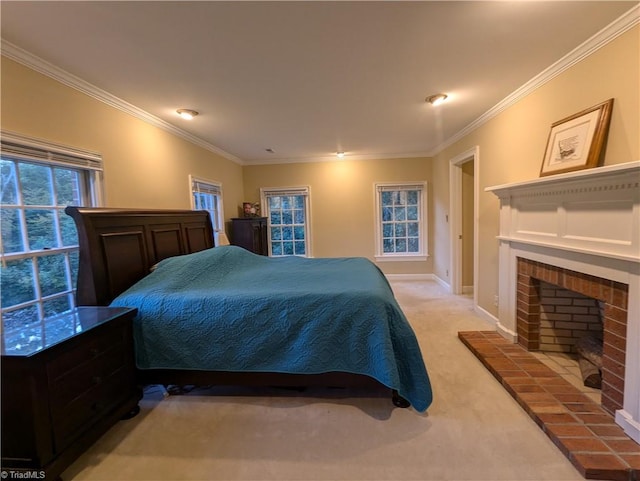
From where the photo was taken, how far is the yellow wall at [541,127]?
5.55ft

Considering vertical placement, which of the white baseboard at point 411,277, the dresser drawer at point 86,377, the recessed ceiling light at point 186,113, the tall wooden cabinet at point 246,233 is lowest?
the white baseboard at point 411,277

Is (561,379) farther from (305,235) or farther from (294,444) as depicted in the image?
(305,235)

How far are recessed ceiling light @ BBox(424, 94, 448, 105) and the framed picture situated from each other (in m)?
0.91

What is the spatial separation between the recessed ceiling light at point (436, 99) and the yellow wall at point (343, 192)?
249 centimetres

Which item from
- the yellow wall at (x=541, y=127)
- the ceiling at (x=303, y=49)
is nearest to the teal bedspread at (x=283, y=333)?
the ceiling at (x=303, y=49)

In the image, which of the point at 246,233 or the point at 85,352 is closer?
the point at 85,352

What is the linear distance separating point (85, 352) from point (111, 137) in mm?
1800

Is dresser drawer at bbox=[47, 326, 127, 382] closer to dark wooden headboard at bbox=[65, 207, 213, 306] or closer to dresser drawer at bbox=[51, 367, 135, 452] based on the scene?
dresser drawer at bbox=[51, 367, 135, 452]

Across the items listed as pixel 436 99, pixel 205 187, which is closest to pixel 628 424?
pixel 436 99

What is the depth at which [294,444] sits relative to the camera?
164 centimetres

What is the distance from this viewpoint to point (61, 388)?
1430 mm

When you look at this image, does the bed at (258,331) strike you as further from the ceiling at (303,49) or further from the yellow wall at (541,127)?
the yellow wall at (541,127)

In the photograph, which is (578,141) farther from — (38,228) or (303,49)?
(38,228)

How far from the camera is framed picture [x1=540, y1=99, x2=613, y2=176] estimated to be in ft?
6.03
